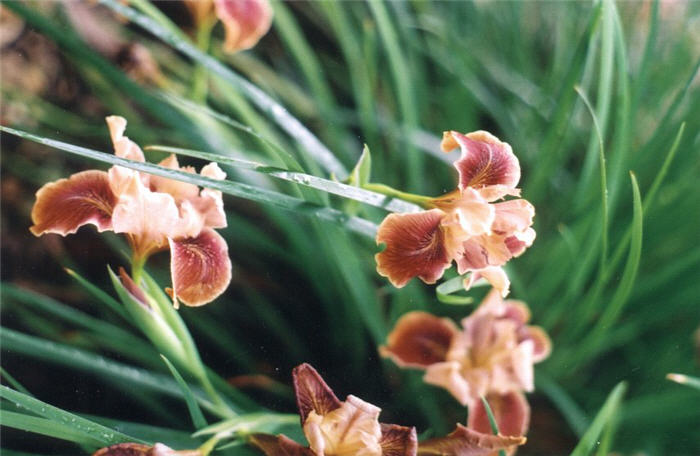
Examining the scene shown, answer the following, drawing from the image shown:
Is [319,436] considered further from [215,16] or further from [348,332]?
[215,16]

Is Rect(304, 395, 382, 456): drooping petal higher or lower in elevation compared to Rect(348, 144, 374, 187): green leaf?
lower

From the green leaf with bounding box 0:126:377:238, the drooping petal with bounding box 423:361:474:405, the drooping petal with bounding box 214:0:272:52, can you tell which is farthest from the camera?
the drooping petal with bounding box 214:0:272:52

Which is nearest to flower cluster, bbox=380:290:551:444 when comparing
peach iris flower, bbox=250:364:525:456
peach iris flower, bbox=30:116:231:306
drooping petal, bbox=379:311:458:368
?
drooping petal, bbox=379:311:458:368

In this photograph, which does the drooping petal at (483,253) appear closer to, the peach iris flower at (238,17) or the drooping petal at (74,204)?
the drooping petal at (74,204)

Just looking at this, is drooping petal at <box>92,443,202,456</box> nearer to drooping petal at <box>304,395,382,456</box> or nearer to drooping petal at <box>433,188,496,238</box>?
drooping petal at <box>304,395,382,456</box>

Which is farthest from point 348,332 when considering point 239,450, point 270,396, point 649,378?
point 649,378

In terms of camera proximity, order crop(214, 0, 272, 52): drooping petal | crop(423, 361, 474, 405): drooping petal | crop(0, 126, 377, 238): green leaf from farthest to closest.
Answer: crop(214, 0, 272, 52): drooping petal < crop(423, 361, 474, 405): drooping petal < crop(0, 126, 377, 238): green leaf

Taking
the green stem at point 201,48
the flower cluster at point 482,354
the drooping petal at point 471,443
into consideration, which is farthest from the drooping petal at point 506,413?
the green stem at point 201,48
